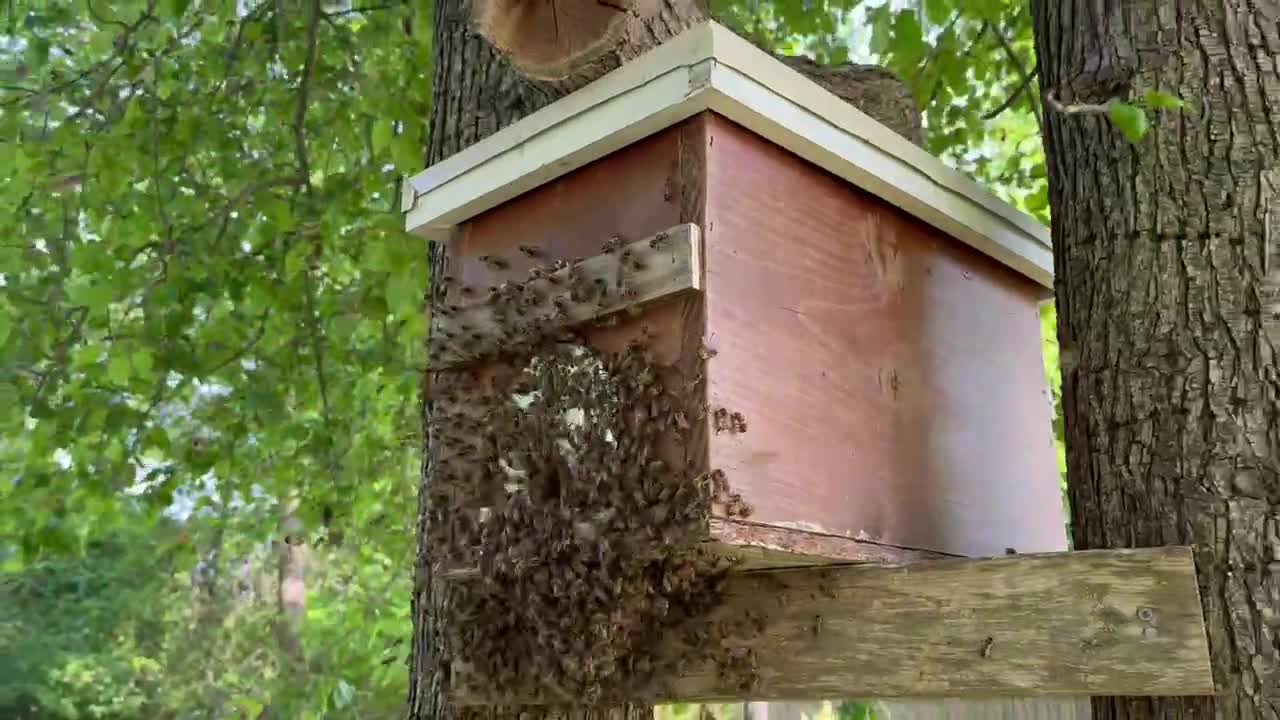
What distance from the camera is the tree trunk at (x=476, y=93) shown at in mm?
1507

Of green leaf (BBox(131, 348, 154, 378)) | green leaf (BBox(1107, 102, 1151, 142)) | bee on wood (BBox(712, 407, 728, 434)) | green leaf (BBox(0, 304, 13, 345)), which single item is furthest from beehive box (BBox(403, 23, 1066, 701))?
green leaf (BBox(0, 304, 13, 345))

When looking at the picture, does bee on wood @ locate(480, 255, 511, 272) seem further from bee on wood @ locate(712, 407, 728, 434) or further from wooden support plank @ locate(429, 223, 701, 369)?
bee on wood @ locate(712, 407, 728, 434)

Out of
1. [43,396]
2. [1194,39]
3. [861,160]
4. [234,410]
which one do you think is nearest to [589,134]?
[861,160]

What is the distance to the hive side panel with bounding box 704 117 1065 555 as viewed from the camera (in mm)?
1260

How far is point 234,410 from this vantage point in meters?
3.92

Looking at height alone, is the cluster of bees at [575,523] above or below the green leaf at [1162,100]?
below

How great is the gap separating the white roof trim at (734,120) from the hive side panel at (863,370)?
0.03 meters

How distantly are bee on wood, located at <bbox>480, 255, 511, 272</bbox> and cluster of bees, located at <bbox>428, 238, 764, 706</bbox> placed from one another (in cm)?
9

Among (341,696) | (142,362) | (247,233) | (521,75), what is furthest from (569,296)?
(247,233)

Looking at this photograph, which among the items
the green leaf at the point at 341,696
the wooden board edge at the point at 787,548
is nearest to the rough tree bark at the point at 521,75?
the wooden board edge at the point at 787,548

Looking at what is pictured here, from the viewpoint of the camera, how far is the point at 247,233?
349 centimetres

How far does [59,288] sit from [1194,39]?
321cm

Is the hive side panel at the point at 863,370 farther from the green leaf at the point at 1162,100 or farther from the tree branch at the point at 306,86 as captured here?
the tree branch at the point at 306,86

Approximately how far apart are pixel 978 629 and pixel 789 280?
1.58 feet
